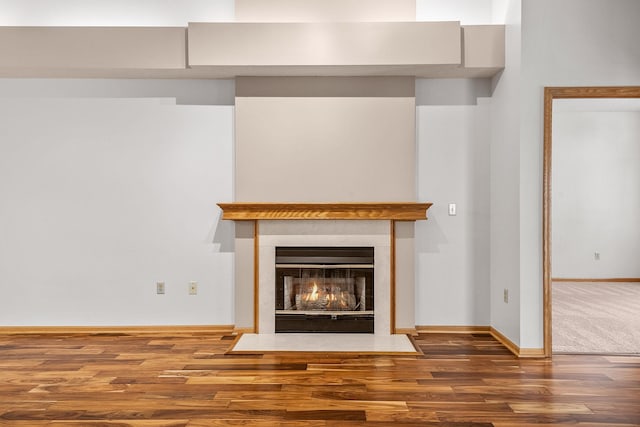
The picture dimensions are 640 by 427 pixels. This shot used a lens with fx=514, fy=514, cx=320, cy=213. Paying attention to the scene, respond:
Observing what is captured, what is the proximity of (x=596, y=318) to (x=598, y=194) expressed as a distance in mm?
3231

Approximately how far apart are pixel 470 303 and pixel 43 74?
160 inches

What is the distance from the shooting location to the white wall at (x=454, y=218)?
4379 millimetres

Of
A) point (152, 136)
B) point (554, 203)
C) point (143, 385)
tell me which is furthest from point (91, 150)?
point (554, 203)

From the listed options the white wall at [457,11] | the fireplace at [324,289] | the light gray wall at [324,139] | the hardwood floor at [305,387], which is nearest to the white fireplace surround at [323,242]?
the fireplace at [324,289]

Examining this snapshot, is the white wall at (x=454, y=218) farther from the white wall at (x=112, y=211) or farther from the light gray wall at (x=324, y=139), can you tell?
the white wall at (x=112, y=211)

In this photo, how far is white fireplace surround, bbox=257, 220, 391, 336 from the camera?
14.0ft

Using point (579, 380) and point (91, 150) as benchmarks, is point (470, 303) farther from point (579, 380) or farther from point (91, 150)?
point (91, 150)

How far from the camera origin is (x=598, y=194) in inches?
292

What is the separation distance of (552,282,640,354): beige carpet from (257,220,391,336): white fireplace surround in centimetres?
135

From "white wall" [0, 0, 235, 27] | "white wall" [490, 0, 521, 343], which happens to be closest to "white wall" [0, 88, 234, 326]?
"white wall" [0, 0, 235, 27]

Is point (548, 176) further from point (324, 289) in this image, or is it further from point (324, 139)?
point (324, 289)

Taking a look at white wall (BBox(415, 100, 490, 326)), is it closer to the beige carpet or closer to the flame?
the beige carpet

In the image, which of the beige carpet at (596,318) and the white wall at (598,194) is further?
the white wall at (598,194)

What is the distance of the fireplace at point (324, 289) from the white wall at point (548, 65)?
124 centimetres
